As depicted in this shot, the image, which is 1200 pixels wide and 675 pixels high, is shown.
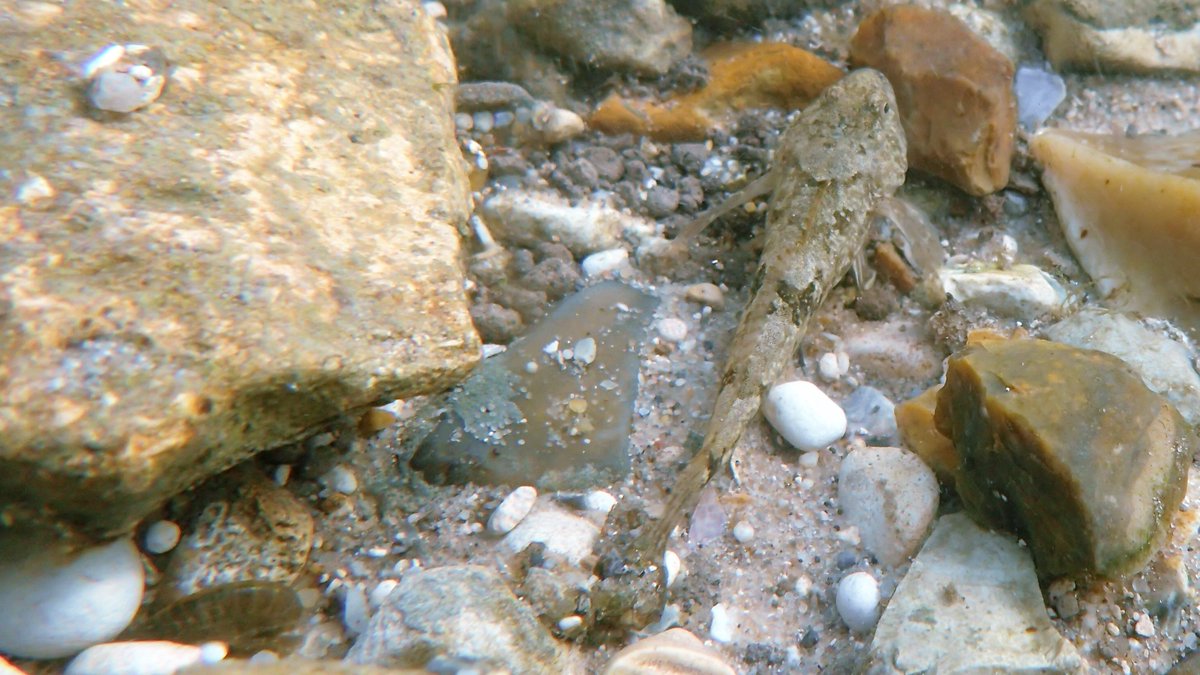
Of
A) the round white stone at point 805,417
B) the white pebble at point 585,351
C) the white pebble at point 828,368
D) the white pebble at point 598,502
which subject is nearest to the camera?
the white pebble at point 598,502

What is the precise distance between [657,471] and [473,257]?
1224 mm

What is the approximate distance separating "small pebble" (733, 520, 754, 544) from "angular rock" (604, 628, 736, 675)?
0.49 meters

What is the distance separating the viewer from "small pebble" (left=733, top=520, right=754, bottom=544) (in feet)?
8.98

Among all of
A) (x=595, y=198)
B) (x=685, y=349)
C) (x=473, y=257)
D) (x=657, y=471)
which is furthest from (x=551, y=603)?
(x=595, y=198)

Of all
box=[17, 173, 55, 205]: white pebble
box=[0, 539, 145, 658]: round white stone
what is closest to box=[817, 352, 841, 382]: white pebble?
box=[0, 539, 145, 658]: round white stone

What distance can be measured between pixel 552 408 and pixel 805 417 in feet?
3.05

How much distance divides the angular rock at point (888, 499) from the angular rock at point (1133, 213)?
54.9 inches

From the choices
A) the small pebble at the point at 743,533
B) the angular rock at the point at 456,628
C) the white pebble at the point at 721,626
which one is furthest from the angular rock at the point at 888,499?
the angular rock at the point at 456,628

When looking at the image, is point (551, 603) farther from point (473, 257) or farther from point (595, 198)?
point (595, 198)

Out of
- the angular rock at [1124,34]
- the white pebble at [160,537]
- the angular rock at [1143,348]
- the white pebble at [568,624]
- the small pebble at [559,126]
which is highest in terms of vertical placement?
the angular rock at [1124,34]

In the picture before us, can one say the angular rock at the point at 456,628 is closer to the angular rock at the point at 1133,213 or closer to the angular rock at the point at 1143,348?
the angular rock at the point at 1143,348

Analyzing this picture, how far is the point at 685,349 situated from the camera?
323cm

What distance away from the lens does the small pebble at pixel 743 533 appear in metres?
2.74

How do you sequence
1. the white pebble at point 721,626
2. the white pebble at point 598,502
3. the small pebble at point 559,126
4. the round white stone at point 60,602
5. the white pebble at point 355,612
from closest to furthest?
1. the round white stone at point 60,602
2. the white pebble at point 355,612
3. the white pebble at point 721,626
4. the white pebble at point 598,502
5. the small pebble at point 559,126
